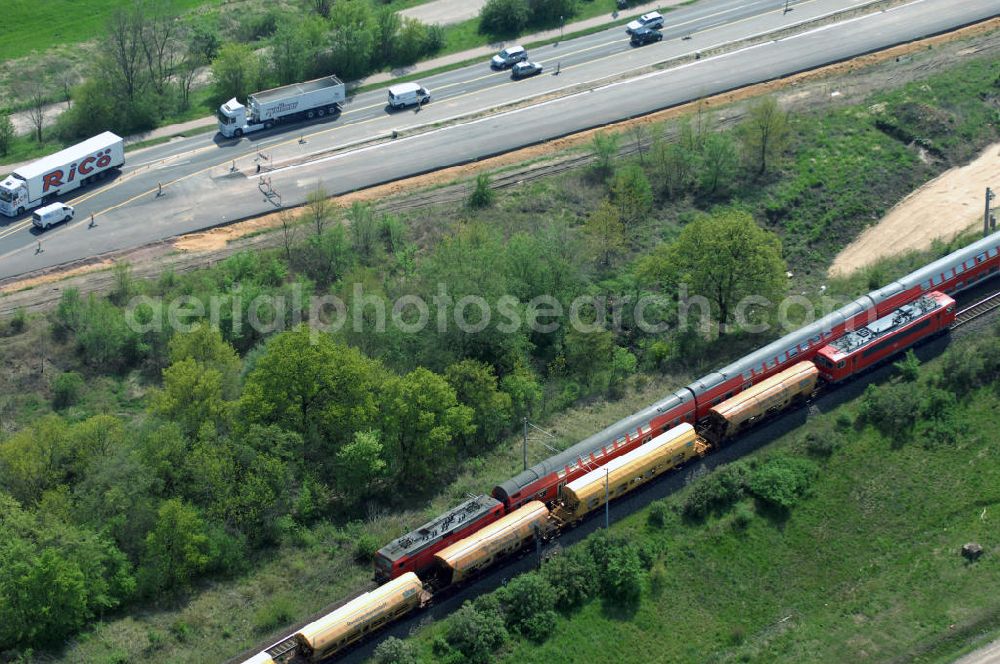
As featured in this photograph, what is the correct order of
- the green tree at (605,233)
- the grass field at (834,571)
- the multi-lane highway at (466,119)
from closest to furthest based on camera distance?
the grass field at (834,571)
the green tree at (605,233)
the multi-lane highway at (466,119)

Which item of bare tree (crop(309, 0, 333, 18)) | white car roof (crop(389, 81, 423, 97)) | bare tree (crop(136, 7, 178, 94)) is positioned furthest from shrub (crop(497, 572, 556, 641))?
bare tree (crop(309, 0, 333, 18))

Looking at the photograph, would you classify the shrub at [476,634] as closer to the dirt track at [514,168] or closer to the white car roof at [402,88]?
the dirt track at [514,168]

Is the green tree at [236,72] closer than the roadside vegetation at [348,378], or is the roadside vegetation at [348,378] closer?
the roadside vegetation at [348,378]

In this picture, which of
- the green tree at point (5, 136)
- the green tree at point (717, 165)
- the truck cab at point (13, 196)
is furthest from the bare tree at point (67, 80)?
the green tree at point (717, 165)

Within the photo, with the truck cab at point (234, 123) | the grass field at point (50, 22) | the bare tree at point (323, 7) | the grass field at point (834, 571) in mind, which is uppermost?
the grass field at point (50, 22)

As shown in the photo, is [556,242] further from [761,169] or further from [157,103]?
[157,103]

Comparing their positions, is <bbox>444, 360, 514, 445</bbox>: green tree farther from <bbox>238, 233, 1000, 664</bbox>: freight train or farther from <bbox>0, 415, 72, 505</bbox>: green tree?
<bbox>0, 415, 72, 505</bbox>: green tree

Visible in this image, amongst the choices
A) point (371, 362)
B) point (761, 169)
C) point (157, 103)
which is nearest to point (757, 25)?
point (761, 169)

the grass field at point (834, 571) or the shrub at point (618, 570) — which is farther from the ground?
the shrub at point (618, 570)
